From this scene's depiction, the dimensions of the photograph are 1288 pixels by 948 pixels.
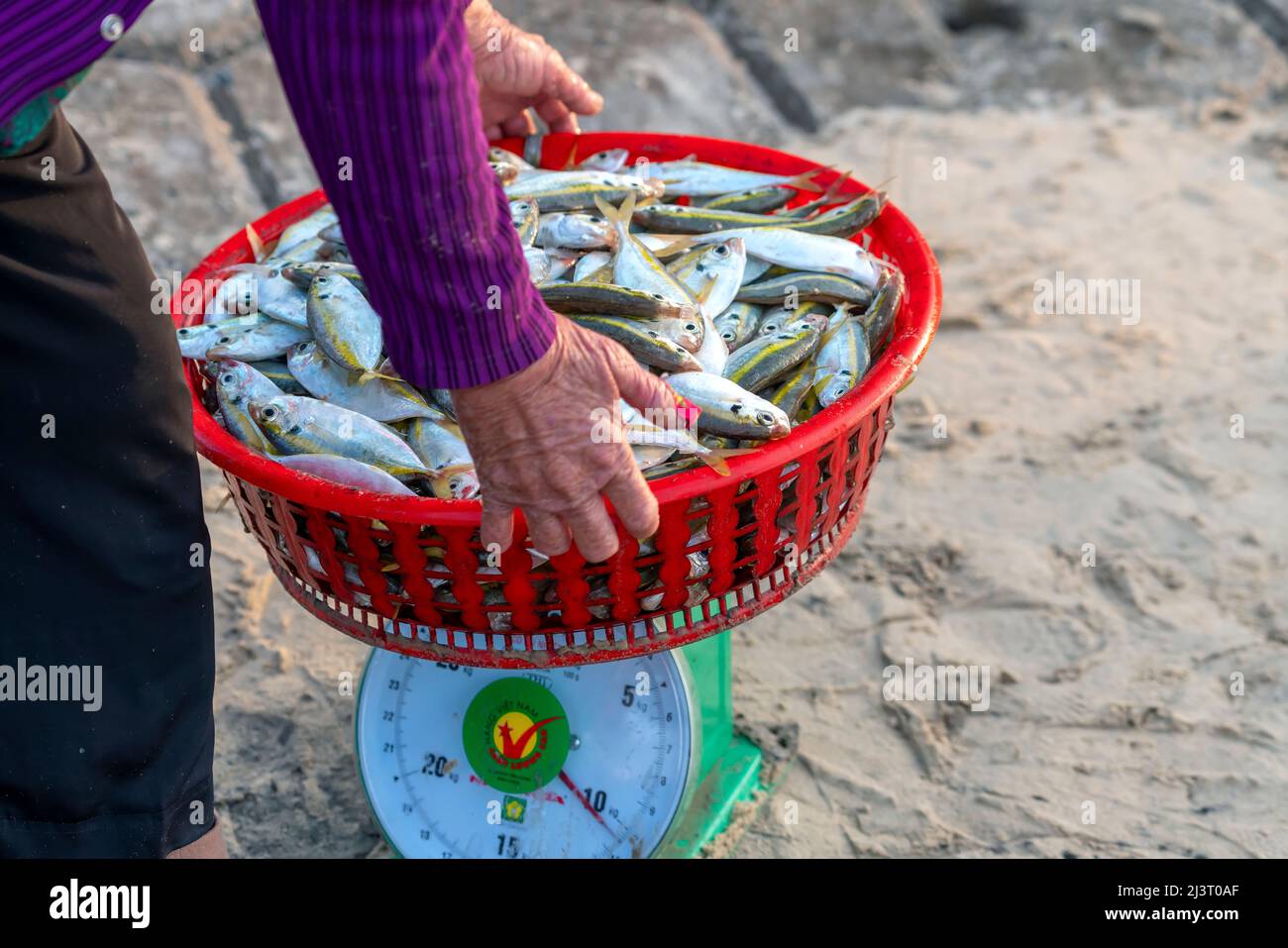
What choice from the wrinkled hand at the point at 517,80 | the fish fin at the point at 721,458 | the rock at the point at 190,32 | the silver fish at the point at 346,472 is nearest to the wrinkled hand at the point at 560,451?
the fish fin at the point at 721,458

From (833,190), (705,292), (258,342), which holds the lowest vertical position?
(258,342)

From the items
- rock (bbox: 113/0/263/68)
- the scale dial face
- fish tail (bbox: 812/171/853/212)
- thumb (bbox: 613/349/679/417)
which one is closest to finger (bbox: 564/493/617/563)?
thumb (bbox: 613/349/679/417)

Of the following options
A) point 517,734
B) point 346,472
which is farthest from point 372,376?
point 517,734

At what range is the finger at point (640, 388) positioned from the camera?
146 cm

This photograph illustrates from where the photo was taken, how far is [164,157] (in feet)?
13.6

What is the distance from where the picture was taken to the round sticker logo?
6.19 feet

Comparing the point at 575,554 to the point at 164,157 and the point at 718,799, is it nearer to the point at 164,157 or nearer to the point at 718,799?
the point at 718,799

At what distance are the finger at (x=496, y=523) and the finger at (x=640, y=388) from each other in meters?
0.20

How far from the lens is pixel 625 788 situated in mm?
1890

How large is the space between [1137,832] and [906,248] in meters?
1.17

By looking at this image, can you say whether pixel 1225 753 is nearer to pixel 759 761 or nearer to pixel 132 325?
pixel 759 761

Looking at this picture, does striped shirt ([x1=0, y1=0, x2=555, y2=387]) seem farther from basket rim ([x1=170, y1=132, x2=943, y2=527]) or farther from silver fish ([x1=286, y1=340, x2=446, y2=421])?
silver fish ([x1=286, y1=340, x2=446, y2=421])

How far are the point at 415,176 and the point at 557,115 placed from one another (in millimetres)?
1247

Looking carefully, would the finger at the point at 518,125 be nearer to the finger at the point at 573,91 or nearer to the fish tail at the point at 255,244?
the finger at the point at 573,91
